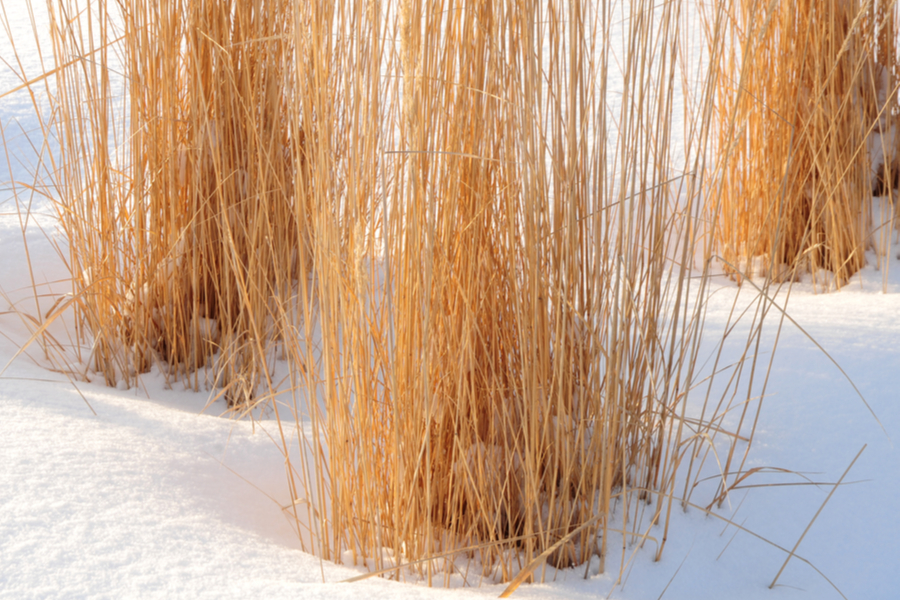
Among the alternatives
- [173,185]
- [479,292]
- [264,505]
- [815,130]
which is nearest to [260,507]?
[264,505]

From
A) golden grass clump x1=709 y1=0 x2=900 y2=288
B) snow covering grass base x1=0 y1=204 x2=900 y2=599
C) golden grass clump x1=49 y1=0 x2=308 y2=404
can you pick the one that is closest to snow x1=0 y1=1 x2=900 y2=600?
snow covering grass base x1=0 y1=204 x2=900 y2=599

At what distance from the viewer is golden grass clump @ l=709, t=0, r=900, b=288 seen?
1876 millimetres

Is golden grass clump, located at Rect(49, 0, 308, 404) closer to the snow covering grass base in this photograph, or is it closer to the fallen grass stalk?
the snow covering grass base

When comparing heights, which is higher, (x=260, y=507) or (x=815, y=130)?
(x=815, y=130)

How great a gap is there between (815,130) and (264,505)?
1517 millimetres

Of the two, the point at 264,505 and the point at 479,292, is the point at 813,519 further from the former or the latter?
the point at 264,505

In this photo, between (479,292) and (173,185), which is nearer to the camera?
(479,292)

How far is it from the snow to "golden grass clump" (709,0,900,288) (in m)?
0.49

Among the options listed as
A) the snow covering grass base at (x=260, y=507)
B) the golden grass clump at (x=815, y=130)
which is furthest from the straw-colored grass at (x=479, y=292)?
the golden grass clump at (x=815, y=130)

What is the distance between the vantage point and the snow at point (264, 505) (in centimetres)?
84

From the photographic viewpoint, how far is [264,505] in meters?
1.11

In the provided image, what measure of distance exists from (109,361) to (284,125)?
2.08 feet

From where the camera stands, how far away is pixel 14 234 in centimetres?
212

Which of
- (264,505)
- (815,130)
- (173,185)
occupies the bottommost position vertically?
(264,505)
